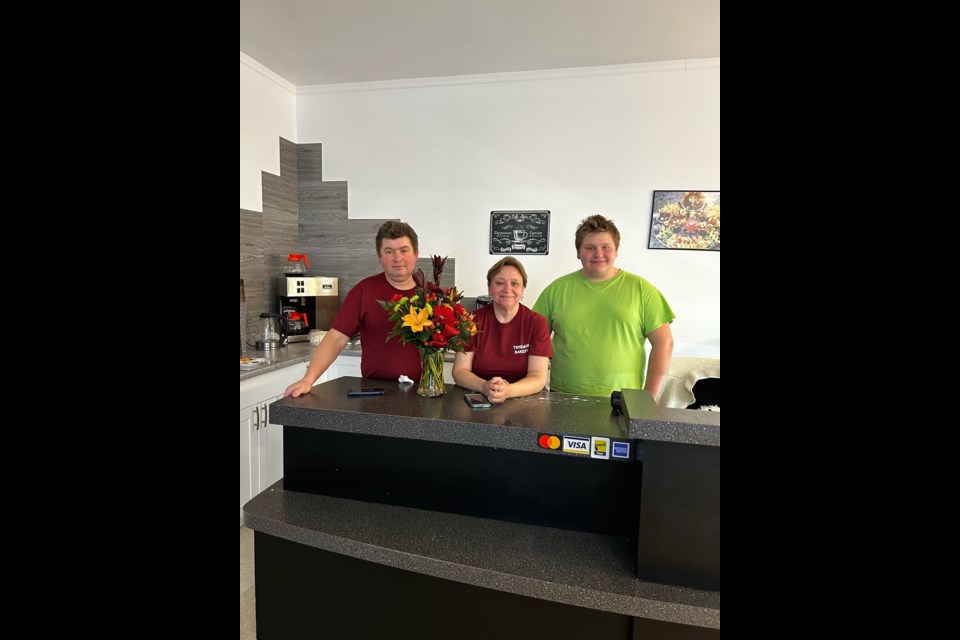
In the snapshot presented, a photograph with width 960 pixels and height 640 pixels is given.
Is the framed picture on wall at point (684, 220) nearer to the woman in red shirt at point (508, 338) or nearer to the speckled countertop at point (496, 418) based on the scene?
the woman in red shirt at point (508, 338)

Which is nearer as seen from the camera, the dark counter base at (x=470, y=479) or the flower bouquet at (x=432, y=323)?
the dark counter base at (x=470, y=479)

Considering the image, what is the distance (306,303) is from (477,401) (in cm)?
270

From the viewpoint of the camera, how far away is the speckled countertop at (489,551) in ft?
3.95

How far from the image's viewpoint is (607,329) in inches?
87.2

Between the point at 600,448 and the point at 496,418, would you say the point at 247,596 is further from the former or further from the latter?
the point at 600,448

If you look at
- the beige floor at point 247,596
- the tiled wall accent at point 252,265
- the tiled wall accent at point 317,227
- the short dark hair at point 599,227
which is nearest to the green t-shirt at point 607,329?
the short dark hair at point 599,227

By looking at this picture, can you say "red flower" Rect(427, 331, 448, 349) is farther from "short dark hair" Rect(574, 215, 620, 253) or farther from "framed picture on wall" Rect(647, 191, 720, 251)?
"framed picture on wall" Rect(647, 191, 720, 251)

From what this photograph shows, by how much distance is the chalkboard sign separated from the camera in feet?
12.4

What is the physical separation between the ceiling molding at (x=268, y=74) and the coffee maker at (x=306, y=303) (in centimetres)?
146

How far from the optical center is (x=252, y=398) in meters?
2.90
